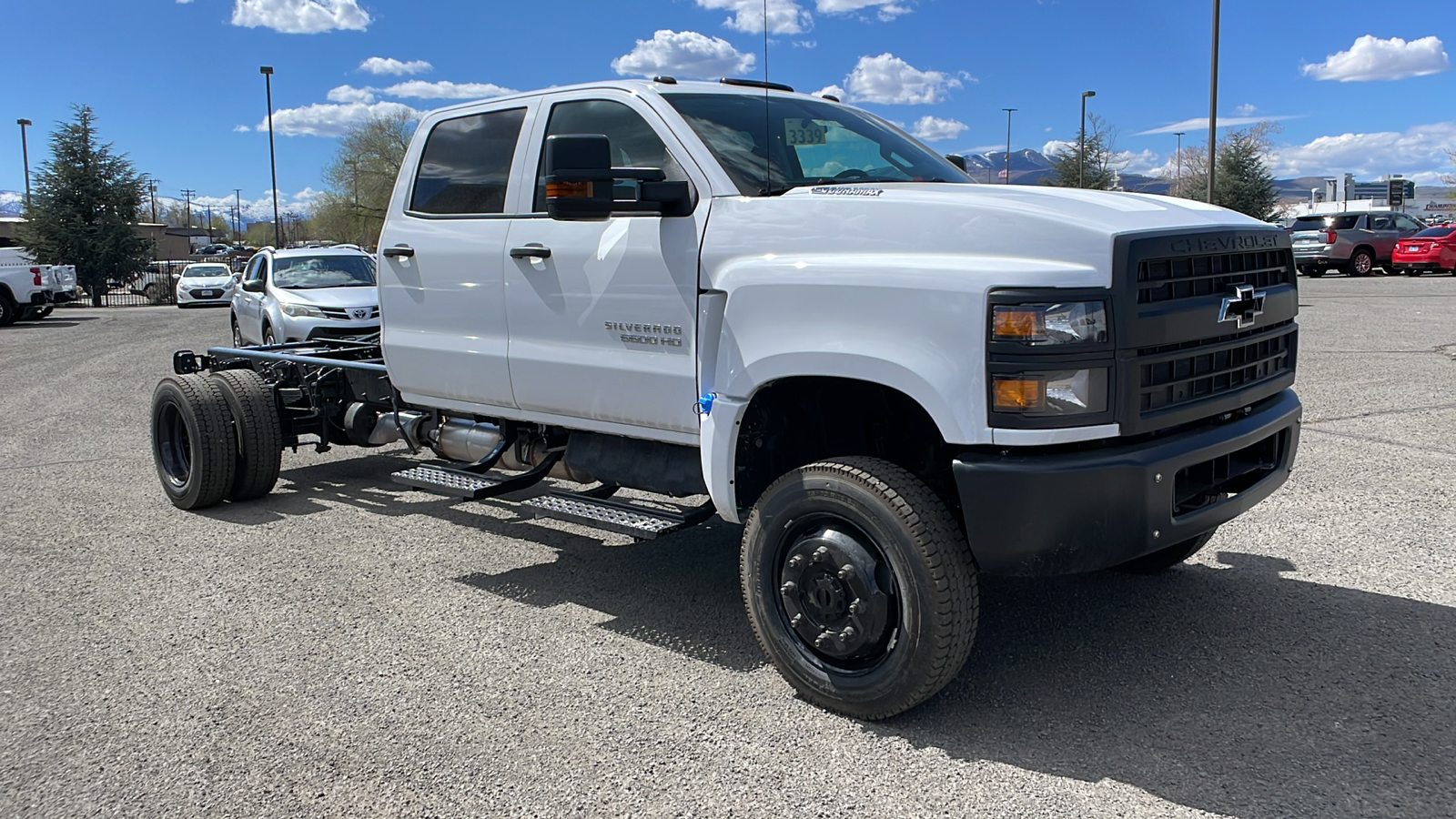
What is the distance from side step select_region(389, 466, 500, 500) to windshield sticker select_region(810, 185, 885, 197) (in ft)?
7.00

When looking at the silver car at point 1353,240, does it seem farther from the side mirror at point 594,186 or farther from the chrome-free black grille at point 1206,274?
the side mirror at point 594,186

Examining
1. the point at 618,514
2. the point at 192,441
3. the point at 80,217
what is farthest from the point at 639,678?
the point at 80,217

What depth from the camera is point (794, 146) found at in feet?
15.0

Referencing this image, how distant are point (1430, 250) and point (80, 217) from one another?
39.1m

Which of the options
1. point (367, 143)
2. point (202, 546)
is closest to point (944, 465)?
point (202, 546)

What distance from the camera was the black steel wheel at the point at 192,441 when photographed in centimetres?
664

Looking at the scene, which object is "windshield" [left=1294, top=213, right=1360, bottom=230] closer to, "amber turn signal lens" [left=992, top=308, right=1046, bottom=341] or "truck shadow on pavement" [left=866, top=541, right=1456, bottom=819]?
"truck shadow on pavement" [left=866, top=541, right=1456, bottom=819]

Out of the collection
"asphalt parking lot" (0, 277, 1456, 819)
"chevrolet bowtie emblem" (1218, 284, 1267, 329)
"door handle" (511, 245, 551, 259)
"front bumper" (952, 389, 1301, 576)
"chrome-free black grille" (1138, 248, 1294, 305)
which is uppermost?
"door handle" (511, 245, 551, 259)

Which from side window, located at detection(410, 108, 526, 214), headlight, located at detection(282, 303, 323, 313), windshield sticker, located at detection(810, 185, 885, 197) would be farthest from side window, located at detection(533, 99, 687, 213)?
headlight, located at detection(282, 303, 323, 313)

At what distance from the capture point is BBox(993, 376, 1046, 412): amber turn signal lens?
128 inches

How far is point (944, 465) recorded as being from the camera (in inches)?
156

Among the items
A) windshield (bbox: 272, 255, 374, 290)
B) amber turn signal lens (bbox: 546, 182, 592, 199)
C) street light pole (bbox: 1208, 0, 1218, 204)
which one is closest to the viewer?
amber turn signal lens (bbox: 546, 182, 592, 199)

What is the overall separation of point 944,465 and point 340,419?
14.5 feet

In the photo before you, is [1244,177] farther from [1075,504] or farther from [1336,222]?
[1075,504]
